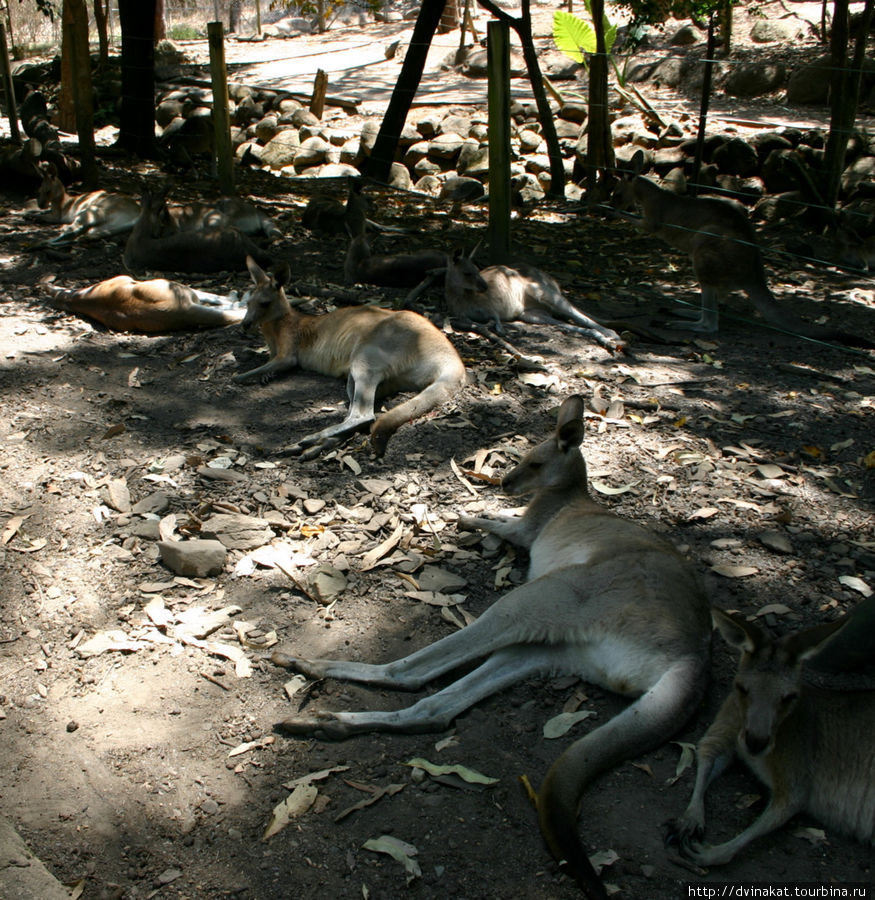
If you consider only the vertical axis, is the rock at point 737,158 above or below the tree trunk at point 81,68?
below

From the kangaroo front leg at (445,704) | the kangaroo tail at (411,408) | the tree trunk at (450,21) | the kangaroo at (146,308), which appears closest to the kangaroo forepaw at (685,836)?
the kangaroo front leg at (445,704)

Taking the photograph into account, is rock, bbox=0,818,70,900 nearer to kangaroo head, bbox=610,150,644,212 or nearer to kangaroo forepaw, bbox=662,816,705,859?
kangaroo forepaw, bbox=662,816,705,859

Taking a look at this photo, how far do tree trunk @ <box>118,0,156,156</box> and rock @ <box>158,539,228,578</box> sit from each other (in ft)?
31.9

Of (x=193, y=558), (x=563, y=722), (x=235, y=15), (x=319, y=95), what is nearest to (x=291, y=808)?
(x=563, y=722)

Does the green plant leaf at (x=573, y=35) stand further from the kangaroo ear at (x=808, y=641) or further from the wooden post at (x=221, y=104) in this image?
the kangaroo ear at (x=808, y=641)

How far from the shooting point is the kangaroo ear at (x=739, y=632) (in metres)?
2.57

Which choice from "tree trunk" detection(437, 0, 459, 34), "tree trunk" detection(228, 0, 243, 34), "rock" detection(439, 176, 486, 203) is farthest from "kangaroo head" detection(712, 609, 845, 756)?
"tree trunk" detection(228, 0, 243, 34)

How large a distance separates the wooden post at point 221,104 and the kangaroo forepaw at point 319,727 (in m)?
7.13

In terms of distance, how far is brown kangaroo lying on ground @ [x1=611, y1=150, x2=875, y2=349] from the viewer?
6.66 m

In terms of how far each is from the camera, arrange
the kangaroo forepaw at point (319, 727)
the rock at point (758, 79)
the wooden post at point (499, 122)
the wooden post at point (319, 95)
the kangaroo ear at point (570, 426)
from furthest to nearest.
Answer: the wooden post at point (319, 95), the rock at point (758, 79), the wooden post at point (499, 122), the kangaroo ear at point (570, 426), the kangaroo forepaw at point (319, 727)

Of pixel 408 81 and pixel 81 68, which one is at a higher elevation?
pixel 81 68

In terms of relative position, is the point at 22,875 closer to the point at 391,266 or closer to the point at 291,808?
the point at 291,808

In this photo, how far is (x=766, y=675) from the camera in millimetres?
2555

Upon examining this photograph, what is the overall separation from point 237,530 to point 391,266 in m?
3.85
